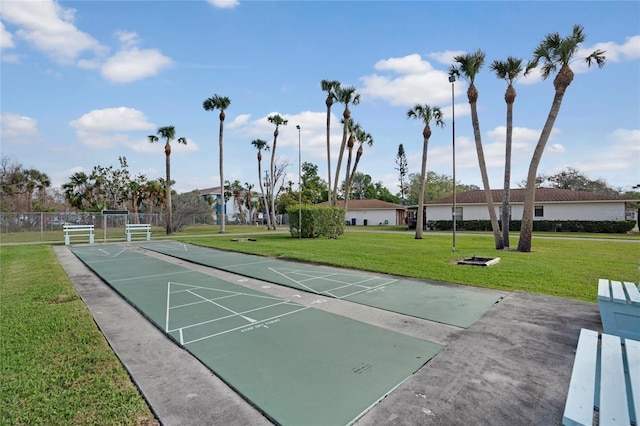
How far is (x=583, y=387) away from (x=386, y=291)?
4919mm

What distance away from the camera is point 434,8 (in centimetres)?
1099

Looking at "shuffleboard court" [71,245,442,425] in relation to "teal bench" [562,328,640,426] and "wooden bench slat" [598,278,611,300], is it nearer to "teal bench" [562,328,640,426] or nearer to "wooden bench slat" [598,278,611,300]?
"teal bench" [562,328,640,426]

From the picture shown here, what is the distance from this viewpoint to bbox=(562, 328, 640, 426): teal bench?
180 centimetres

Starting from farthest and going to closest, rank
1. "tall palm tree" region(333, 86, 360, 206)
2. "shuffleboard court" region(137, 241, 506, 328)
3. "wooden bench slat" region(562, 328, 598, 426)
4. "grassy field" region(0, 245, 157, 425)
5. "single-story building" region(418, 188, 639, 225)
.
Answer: "single-story building" region(418, 188, 639, 225), "tall palm tree" region(333, 86, 360, 206), "shuffleboard court" region(137, 241, 506, 328), "grassy field" region(0, 245, 157, 425), "wooden bench slat" region(562, 328, 598, 426)

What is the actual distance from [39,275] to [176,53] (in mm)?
10458

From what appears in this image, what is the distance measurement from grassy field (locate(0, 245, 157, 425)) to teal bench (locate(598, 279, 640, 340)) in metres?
5.16

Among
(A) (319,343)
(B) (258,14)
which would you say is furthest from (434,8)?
(A) (319,343)

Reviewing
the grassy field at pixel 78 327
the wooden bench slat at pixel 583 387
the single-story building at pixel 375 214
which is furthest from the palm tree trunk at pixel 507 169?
the single-story building at pixel 375 214

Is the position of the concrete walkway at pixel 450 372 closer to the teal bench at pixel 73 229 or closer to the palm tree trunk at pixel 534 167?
the palm tree trunk at pixel 534 167

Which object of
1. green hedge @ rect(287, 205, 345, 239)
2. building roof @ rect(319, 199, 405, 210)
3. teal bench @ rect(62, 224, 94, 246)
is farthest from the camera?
building roof @ rect(319, 199, 405, 210)

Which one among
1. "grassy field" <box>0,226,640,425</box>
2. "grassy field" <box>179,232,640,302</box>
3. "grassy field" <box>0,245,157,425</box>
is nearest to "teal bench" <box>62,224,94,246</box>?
"grassy field" <box>0,226,640,425</box>

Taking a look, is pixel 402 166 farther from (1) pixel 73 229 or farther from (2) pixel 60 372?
(2) pixel 60 372

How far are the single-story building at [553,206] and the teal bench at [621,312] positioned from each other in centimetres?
3094

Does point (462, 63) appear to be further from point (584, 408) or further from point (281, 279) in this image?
point (584, 408)
